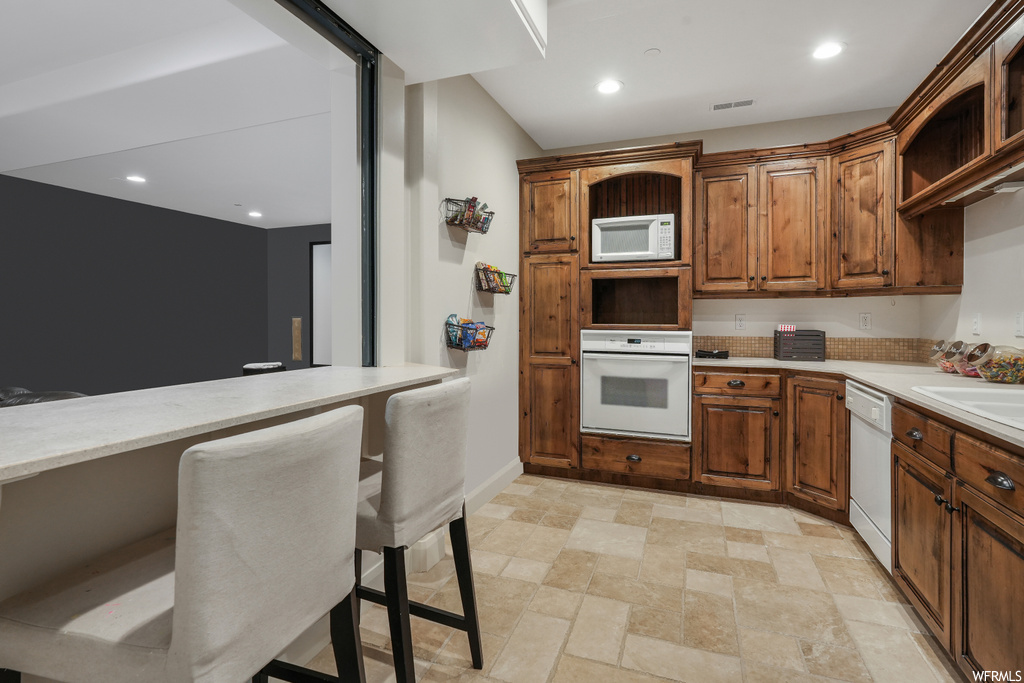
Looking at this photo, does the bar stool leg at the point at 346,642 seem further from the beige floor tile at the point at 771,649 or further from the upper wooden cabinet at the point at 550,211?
the upper wooden cabinet at the point at 550,211

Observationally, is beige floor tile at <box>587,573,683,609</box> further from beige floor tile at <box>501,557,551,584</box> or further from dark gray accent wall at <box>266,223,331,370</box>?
dark gray accent wall at <box>266,223,331,370</box>

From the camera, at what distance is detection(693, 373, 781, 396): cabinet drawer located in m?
3.17

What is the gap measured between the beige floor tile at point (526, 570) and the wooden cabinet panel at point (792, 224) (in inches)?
93.7

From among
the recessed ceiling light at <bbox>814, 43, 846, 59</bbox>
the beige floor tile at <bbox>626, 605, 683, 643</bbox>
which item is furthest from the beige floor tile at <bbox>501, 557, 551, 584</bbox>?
the recessed ceiling light at <bbox>814, 43, 846, 59</bbox>

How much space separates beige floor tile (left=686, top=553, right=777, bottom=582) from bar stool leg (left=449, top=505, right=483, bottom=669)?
1204mm

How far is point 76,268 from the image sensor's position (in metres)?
1.22

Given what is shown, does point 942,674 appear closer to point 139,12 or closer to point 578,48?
point 578,48

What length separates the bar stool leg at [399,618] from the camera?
54.1 inches

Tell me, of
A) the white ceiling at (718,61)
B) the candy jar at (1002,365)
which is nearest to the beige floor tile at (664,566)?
the candy jar at (1002,365)

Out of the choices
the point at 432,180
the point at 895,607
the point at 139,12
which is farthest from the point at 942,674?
the point at 139,12

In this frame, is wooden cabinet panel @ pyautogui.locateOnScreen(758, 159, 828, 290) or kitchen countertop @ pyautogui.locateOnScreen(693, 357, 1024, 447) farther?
wooden cabinet panel @ pyautogui.locateOnScreen(758, 159, 828, 290)

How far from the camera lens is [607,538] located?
271cm

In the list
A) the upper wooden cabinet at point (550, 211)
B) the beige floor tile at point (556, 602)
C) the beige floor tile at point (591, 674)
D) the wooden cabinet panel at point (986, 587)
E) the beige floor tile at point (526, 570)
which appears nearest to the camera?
the wooden cabinet panel at point (986, 587)

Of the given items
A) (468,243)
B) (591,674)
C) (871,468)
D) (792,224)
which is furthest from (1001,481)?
(468,243)
